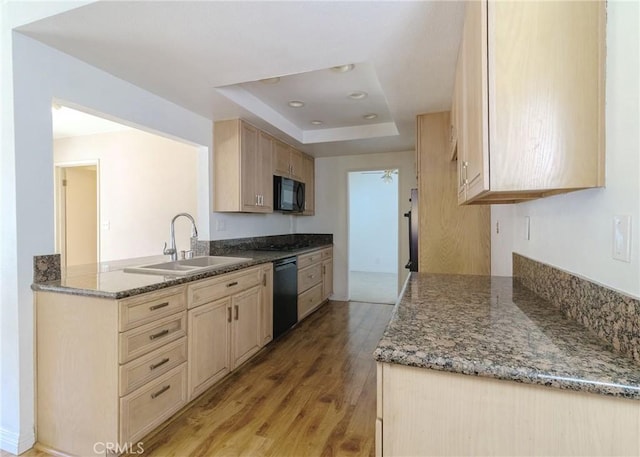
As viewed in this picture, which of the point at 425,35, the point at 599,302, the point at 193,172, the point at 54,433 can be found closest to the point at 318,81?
the point at 425,35

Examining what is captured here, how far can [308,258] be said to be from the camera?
12.7 ft

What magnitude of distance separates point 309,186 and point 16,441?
3775 millimetres

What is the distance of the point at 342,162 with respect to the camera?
4777 millimetres

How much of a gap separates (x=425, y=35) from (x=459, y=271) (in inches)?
70.5

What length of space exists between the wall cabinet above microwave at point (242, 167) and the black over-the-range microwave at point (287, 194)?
0.33ft

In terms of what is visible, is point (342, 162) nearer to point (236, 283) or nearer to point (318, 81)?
point (318, 81)

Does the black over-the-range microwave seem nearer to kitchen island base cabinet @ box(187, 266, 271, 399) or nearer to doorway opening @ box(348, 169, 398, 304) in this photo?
kitchen island base cabinet @ box(187, 266, 271, 399)

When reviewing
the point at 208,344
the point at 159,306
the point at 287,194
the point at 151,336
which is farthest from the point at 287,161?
the point at 151,336

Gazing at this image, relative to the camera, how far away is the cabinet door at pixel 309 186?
179 inches

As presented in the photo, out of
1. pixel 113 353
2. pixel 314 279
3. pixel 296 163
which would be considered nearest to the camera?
pixel 113 353

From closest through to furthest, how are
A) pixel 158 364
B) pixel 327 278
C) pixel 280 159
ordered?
pixel 158 364, pixel 280 159, pixel 327 278

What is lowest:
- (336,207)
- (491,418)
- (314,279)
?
(314,279)

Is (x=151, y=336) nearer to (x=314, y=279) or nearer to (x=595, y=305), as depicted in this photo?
(x=595, y=305)

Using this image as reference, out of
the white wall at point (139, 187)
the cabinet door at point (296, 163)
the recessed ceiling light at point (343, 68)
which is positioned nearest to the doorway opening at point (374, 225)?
the cabinet door at point (296, 163)
